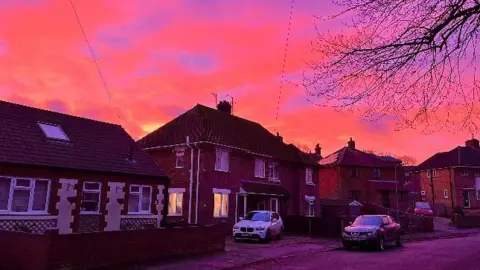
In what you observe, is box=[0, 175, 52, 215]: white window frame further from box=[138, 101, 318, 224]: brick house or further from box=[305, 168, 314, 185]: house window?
box=[305, 168, 314, 185]: house window

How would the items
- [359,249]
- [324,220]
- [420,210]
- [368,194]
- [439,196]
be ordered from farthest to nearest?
[439,196]
[368,194]
[420,210]
[324,220]
[359,249]

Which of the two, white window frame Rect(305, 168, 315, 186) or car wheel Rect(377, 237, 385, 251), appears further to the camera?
white window frame Rect(305, 168, 315, 186)

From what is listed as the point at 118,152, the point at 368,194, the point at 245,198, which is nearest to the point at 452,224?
the point at 368,194

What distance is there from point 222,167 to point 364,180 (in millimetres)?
28945

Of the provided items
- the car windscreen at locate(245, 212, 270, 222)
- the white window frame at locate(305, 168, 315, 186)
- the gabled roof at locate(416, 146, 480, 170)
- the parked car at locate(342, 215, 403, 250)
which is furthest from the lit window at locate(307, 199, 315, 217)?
the gabled roof at locate(416, 146, 480, 170)

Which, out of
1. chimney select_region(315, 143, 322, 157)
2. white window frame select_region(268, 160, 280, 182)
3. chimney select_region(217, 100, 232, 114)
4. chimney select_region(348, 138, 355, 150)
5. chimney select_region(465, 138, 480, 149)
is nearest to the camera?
white window frame select_region(268, 160, 280, 182)

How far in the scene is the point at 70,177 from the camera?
20156 mm

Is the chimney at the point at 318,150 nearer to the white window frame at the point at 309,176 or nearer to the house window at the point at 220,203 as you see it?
the white window frame at the point at 309,176

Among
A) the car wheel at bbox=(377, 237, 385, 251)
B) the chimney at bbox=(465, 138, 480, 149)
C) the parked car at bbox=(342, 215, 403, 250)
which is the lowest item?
the car wheel at bbox=(377, 237, 385, 251)

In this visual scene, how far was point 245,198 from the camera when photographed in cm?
3119

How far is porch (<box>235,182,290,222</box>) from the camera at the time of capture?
31.2 meters

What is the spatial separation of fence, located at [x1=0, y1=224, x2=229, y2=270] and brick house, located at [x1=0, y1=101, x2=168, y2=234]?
5495 mm

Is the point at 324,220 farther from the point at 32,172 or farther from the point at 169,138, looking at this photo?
the point at 32,172

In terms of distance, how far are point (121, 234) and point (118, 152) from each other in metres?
10.8
